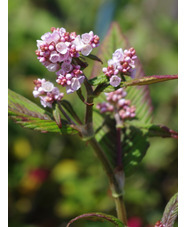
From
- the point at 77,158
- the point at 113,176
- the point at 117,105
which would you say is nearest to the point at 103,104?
the point at 117,105

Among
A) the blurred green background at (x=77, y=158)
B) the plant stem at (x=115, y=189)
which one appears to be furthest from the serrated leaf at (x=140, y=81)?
the blurred green background at (x=77, y=158)

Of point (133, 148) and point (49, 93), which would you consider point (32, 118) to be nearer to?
point (49, 93)

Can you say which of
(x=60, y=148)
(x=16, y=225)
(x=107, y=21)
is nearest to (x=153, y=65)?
(x=107, y=21)

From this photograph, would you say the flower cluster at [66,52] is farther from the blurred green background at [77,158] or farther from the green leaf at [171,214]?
the blurred green background at [77,158]

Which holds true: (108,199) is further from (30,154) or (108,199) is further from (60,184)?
(30,154)

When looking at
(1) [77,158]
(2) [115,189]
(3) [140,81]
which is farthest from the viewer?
(1) [77,158]
